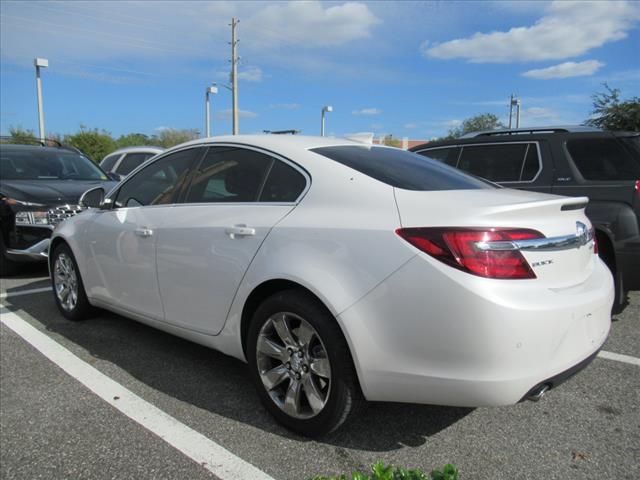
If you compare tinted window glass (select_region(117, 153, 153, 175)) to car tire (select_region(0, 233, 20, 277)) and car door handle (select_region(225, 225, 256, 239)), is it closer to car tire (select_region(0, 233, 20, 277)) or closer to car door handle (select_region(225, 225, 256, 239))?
car tire (select_region(0, 233, 20, 277))

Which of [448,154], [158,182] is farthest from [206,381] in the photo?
[448,154]

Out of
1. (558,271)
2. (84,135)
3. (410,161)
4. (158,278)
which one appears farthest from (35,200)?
(84,135)

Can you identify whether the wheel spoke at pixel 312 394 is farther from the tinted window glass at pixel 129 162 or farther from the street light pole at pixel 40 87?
the street light pole at pixel 40 87

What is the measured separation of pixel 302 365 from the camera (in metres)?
2.73

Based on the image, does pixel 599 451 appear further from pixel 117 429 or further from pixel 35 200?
pixel 35 200

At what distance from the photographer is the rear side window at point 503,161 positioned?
17.4 ft

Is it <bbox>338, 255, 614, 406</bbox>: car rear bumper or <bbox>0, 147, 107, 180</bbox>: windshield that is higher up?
<bbox>0, 147, 107, 180</bbox>: windshield

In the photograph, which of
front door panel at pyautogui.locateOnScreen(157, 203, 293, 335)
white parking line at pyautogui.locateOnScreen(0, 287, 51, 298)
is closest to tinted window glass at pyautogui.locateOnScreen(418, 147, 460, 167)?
front door panel at pyautogui.locateOnScreen(157, 203, 293, 335)

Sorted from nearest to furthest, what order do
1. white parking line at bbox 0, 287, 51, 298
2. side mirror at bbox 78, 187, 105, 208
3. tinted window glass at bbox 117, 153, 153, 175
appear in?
side mirror at bbox 78, 187, 105, 208, white parking line at bbox 0, 287, 51, 298, tinted window glass at bbox 117, 153, 153, 175

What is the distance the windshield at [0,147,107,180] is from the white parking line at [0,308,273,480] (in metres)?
3.87

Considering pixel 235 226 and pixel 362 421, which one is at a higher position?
pixel 235 226

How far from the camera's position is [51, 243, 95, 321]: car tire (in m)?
4.67

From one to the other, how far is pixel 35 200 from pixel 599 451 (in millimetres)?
6446

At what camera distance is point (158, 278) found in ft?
11.6
